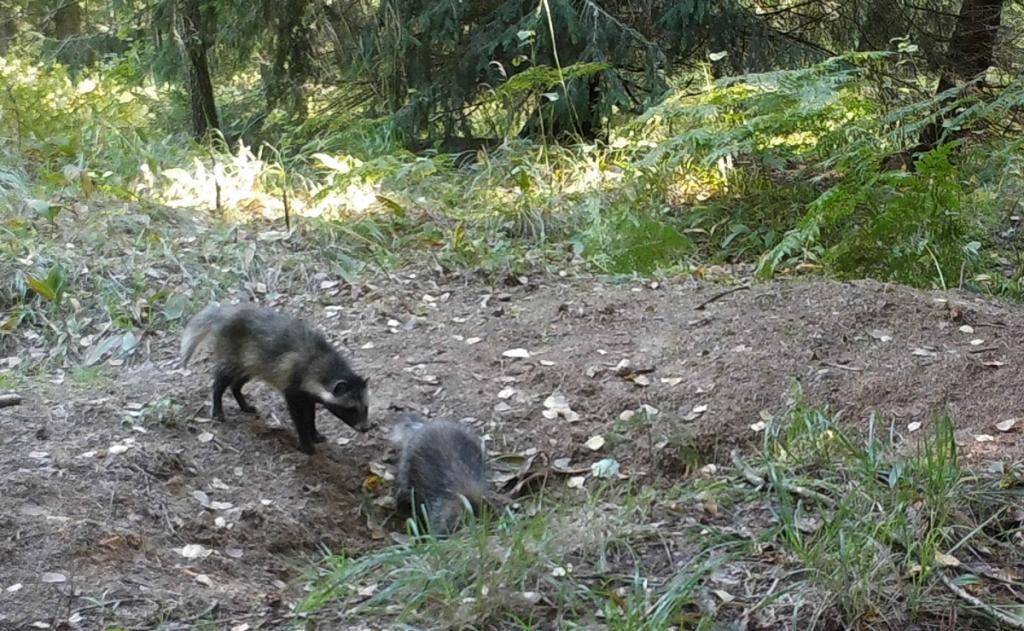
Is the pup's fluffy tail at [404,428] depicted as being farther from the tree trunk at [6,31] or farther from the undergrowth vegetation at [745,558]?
the tree trunk at [6,31]

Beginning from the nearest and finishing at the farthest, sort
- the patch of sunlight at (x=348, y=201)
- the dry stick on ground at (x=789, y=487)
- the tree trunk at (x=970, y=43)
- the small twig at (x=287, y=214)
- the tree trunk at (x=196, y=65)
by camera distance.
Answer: the dry stick on ground at (x=789, y=487), the small twig at (x=287, y=214), the patch of sunlight at (x=348, y=201), the tree trunk at (x=970, y=43), the tree trunk at (x=196, y=65)

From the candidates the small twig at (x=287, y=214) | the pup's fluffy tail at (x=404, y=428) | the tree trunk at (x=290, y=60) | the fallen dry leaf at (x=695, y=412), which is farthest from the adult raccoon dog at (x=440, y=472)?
the tree trunk at (x=290, y=60)

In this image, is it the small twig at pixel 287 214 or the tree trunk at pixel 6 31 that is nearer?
the small twig at pixel 287 214

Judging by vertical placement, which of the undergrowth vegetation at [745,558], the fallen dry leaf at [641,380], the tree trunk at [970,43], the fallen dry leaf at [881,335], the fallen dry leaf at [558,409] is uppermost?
the tree trunk at [970,43]

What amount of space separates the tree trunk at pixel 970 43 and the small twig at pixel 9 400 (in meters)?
7.53

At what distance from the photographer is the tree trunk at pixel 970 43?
9258mm

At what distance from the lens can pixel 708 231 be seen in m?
8.04

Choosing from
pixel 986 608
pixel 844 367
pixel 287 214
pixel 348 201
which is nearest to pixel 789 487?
pixel 986 608

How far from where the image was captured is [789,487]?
3.80 metres

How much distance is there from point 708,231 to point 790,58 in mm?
2531

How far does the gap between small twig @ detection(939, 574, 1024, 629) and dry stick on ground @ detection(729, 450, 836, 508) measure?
0.53 m

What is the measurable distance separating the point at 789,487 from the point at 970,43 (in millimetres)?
7187

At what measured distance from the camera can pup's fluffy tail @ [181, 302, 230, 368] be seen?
5.23m

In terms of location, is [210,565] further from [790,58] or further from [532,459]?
[790,58]
